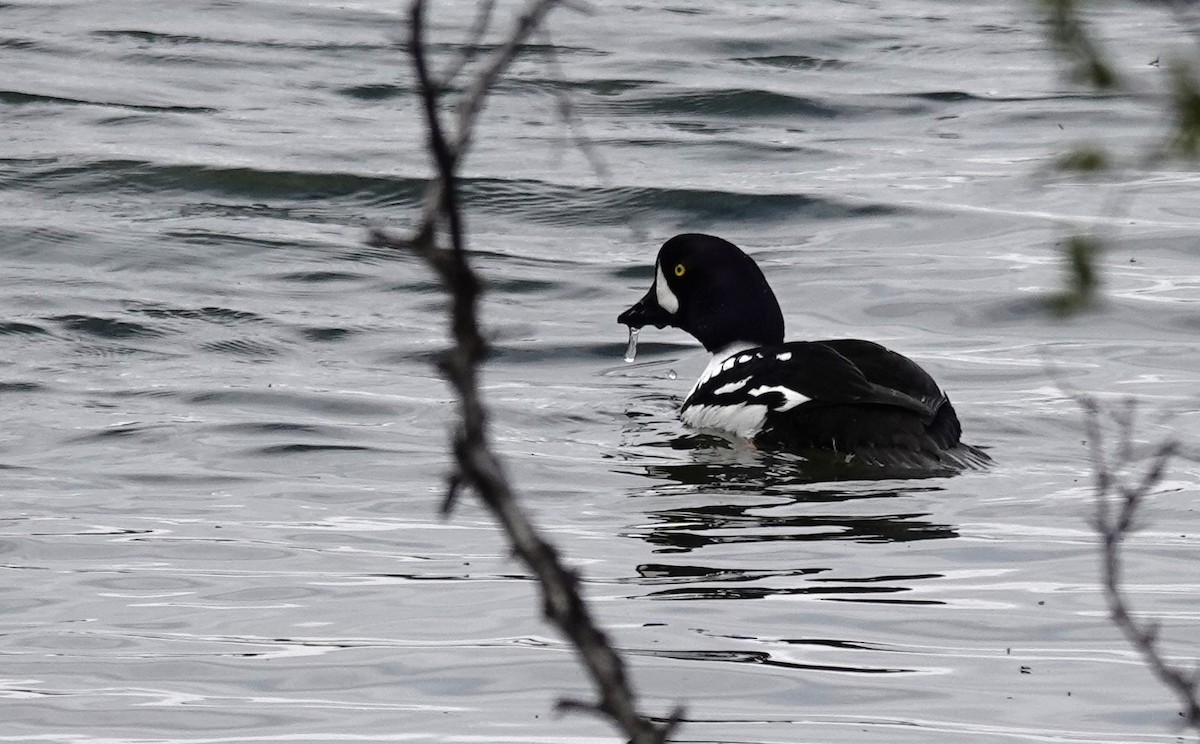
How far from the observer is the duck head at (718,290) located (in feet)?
30.3

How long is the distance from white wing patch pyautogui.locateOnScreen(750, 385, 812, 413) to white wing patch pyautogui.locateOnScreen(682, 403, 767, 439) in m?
0.06

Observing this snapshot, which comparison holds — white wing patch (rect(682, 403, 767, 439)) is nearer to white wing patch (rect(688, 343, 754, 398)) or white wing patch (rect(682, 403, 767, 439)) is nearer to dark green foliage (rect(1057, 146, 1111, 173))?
white wing patch (rect(688, 343, 754, 398))

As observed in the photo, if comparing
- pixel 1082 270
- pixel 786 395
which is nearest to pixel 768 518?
pixel 786 395

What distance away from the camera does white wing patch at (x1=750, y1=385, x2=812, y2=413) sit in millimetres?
7852

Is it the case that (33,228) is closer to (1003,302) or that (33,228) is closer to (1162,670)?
(1003,302)

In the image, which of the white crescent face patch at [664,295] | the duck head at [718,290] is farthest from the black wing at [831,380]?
the white crescent face patch at [664,295]

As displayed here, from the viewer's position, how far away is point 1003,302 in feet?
36.4

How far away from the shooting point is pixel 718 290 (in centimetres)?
924

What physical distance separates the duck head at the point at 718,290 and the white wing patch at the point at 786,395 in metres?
1.19

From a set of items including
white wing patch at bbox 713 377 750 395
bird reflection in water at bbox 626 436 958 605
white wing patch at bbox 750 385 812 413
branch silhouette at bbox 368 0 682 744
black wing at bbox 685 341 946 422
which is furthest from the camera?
white wing patch at bbox 713 377 750 395

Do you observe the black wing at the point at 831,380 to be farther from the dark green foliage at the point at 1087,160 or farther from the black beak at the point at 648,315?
the dark green foliage at the point at 1087,160

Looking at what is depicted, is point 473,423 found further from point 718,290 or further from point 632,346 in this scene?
point 632,346

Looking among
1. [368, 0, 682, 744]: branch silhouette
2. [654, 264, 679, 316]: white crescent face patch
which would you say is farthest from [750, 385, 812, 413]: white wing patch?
[368, 0, 682, 744]: branch silhouette

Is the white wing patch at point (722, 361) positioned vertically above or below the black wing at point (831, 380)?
below
